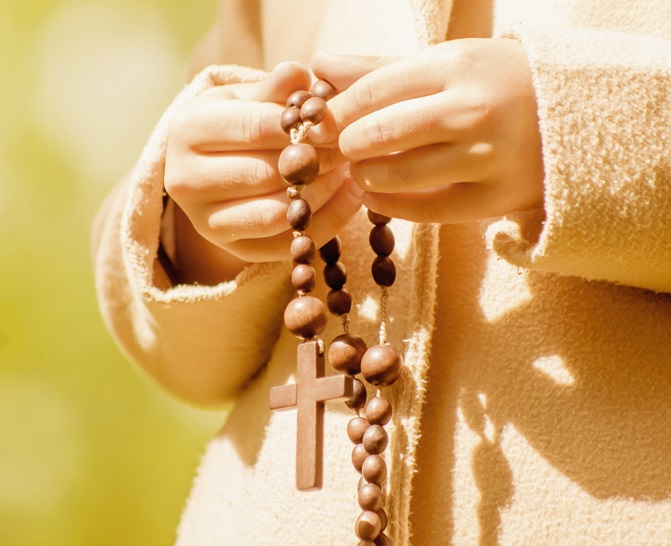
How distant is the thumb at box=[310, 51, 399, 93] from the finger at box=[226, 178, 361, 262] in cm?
6

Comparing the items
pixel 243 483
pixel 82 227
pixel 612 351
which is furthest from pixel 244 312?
pixel 82 227

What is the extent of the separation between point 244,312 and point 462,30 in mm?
250

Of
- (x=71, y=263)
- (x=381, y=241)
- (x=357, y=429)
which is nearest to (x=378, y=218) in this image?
(x=381, y=241)

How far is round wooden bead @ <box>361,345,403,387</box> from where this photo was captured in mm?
382

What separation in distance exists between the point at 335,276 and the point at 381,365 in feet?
0.24

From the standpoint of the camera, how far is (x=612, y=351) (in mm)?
398

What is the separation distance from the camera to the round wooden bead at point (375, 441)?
379mm

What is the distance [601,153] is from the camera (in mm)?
351

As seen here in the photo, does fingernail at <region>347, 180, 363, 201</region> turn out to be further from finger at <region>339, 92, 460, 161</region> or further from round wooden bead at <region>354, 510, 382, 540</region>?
round wooden bead at <region>354, 510, 382, 540</region>

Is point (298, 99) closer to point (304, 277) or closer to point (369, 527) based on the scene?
point (304, 277)

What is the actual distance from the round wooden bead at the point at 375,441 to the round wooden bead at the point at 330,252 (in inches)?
4.2

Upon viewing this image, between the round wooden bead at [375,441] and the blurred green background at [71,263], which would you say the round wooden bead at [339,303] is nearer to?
the round wooden bead at [375,441]

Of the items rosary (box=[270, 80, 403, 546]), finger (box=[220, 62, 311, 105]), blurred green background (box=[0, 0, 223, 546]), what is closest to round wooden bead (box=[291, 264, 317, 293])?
rosary (box=[270, 80, 403, 546])

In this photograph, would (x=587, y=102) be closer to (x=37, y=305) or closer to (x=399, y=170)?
(x=399, y=170)
